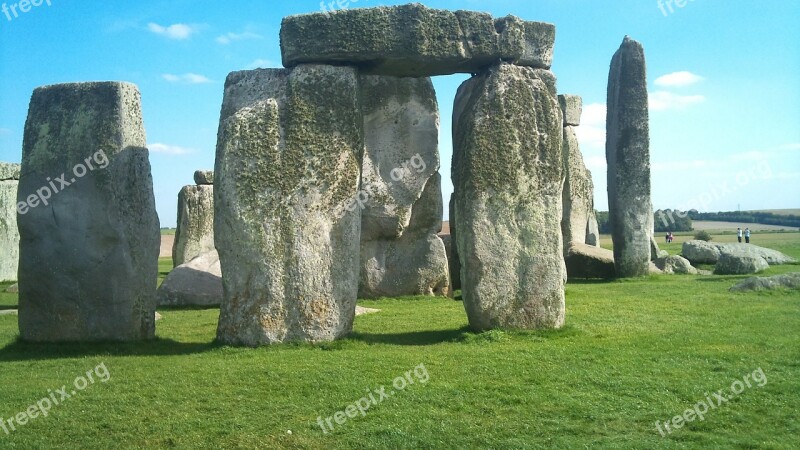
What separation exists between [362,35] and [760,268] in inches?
461

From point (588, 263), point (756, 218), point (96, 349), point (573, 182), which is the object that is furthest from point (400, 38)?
point (756, 218)

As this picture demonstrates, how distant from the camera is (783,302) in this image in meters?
10.3

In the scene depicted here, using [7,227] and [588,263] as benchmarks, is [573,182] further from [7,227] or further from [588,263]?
[7,227]

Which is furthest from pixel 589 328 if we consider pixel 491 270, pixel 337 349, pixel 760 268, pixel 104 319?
pixel 760 268

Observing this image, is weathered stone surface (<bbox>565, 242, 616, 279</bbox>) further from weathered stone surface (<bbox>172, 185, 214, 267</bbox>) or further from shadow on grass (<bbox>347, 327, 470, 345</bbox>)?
weathered stone surface (<bbox>172, 185, 214, 267</bbox>)

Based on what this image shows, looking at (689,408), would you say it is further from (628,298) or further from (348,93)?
(628,298)

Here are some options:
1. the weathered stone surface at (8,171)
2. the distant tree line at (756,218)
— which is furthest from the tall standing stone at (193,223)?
the distant tree line at (756,218)

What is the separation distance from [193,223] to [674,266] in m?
11.4

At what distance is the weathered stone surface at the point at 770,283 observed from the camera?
37.3 ft

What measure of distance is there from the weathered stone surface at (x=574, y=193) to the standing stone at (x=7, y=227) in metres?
13.3

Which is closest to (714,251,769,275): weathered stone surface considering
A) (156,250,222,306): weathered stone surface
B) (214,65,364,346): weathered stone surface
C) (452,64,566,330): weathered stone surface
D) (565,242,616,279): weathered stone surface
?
(565,242,616,279): weathered stone surface

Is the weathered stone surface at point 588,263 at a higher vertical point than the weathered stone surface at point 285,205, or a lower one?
lower

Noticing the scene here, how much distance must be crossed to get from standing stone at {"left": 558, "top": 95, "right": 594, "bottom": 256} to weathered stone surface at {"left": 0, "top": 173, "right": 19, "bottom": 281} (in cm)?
1332

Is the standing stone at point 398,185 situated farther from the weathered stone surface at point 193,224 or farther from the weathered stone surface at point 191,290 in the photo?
the weathered stone surface at point 193,224
